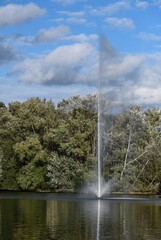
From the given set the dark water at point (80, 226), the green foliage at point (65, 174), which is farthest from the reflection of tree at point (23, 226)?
the green foliage at point (65, 174)

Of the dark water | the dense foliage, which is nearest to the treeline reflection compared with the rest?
the dark water

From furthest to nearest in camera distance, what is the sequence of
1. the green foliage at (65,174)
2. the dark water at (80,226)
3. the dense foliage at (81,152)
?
the green foliage at (65,174), the dense foliage at (81,152), the dark water at (80,226)

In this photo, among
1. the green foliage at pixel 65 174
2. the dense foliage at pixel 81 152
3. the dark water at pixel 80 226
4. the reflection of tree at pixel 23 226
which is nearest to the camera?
the reflection of tree at pixel 23 226

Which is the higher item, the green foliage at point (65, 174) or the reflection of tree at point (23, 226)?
the green foliage at point (65, 174)

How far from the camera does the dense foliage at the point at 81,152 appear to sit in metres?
63.0

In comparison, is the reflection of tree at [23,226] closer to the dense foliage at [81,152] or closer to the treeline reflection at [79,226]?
the treeline reflection at [79,226]

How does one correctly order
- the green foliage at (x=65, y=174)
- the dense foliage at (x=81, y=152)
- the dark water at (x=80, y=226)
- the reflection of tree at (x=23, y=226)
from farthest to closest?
the green foliage at (x=65, y=174) < the dense foliage at (x=81, y=152) < the dark water at (x=80, y=226) < the reflection of tree at (x=23, y=226)

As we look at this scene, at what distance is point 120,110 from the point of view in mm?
61406

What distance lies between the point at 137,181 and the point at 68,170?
10.3 meters

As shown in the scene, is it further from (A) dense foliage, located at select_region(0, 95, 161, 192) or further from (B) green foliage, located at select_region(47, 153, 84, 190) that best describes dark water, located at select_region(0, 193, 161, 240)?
(B) green foliage, located at select_region(47, 153, 84, 190)

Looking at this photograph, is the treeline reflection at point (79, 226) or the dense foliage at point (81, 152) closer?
the treeline reflection at point (79, 226)

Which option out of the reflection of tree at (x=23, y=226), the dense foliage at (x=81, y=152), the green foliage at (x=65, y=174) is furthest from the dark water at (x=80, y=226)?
the green foliage at (x=65, y=174)

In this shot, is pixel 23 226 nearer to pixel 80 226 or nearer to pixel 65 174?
pixel 80 226

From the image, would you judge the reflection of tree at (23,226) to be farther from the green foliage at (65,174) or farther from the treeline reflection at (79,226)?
the green foliage at (65,174)
